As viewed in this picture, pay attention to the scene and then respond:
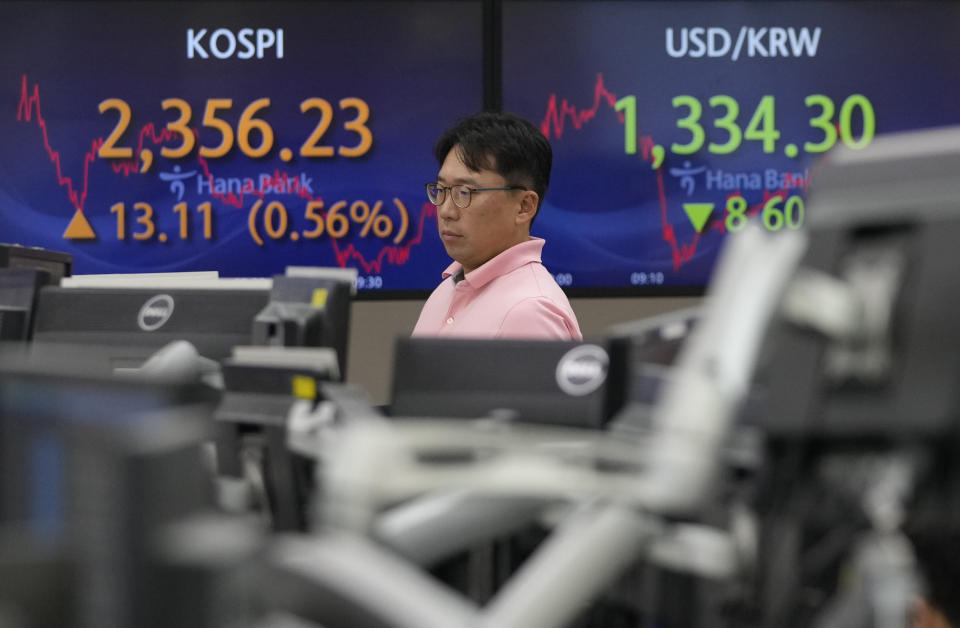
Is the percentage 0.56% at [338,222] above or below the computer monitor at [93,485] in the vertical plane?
above

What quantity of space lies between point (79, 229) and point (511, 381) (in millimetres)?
2754

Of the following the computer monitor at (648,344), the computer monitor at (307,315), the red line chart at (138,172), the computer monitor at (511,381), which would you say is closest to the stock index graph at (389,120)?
the red line chart at (138,172)

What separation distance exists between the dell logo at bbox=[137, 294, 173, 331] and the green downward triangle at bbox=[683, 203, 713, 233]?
2265 millimetres

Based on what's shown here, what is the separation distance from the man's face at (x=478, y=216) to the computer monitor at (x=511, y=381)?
3.91 ft

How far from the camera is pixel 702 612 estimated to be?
2.25ft

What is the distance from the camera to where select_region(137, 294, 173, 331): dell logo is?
1424mm

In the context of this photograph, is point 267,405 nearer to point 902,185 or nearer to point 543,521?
point 543,521

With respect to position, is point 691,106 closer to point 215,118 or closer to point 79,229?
point 215,118

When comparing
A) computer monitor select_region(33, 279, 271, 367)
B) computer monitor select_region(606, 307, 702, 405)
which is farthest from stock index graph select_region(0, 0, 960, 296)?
computer monitor select_region(606, 307, 702, 405)

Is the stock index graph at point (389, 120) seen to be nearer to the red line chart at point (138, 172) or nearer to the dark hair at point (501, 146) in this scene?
the red line chart at point (138, 172)

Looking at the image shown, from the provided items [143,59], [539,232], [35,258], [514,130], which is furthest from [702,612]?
[143,59]

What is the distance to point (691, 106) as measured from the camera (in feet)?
11.2

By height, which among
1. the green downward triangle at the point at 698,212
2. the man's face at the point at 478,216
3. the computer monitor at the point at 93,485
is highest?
the green downward triangle at the point at 698,212

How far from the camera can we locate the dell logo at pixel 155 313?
1424 mm
